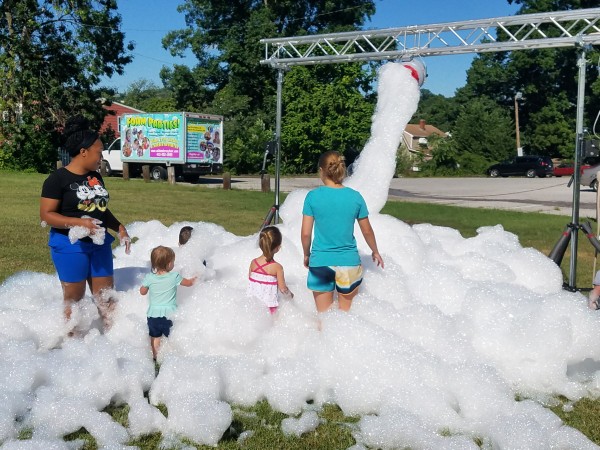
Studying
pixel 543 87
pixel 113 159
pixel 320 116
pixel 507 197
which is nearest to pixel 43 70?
pixel 113 159

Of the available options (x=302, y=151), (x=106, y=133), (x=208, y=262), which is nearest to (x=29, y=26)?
(x=106, y=133)

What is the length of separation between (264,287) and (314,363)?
87 cm

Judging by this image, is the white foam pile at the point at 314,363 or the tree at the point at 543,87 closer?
the white foam pile at the point at 314,363

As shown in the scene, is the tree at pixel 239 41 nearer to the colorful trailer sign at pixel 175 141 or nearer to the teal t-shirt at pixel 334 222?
the colorful trailer sign at pixel 175 141

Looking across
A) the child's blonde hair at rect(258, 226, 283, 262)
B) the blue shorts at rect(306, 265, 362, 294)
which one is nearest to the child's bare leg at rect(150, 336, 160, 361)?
the child's blonde hair at rect(258, 226, 283, 262)

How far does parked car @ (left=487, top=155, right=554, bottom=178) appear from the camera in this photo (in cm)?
3700

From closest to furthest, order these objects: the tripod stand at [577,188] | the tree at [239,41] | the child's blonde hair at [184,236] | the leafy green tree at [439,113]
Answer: the child's blonde hair at [184,236] → the tripod stand at [577,188] → the tree at [239,41] → the leafy green tree at [439,113]

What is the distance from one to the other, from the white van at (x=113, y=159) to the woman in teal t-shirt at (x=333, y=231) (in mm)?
23709

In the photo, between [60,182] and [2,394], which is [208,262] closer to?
[60,182]

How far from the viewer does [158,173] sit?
2527 centimetres

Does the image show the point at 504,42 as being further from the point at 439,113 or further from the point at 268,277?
the point at 439,113

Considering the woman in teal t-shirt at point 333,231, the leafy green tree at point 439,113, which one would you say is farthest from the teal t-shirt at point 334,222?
the leafy green tree at point 439,113

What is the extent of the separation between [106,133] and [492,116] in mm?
24805

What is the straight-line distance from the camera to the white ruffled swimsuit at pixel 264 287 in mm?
5055
